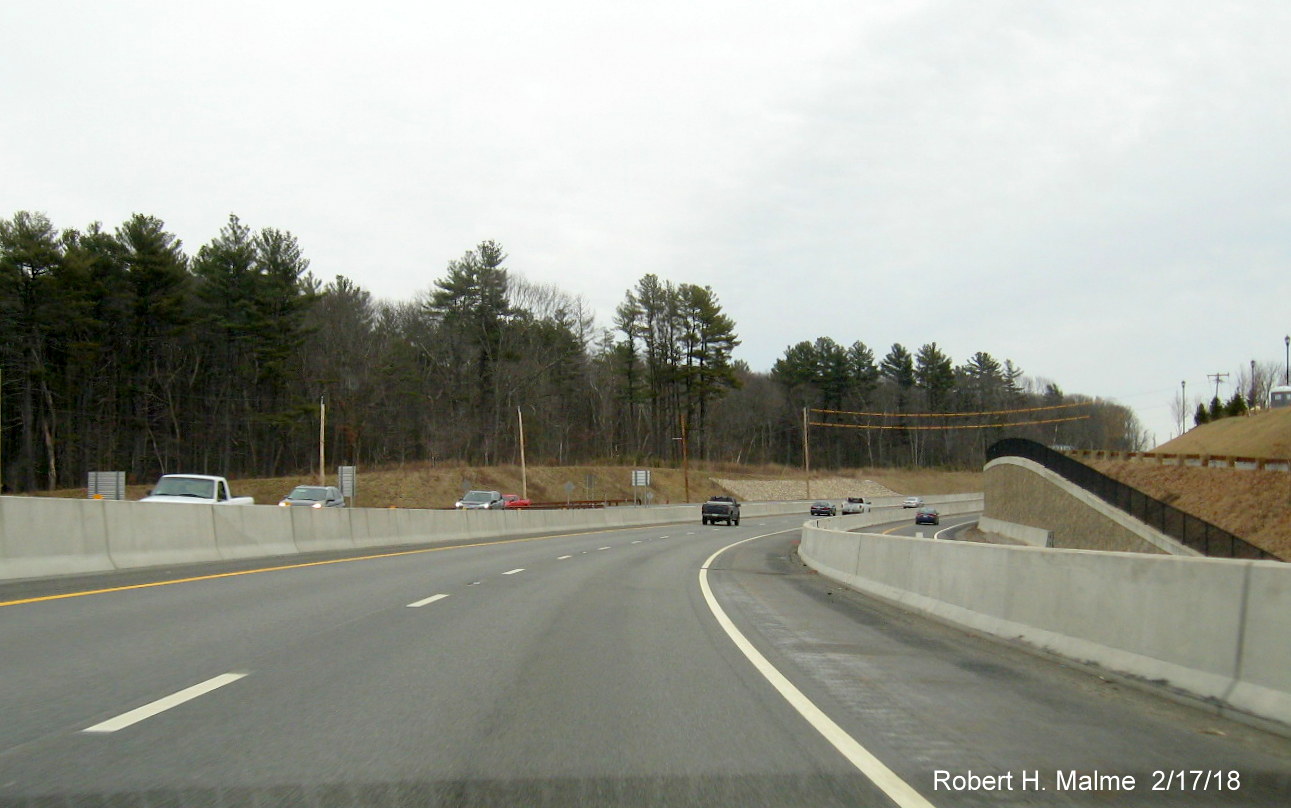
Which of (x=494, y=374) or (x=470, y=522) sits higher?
(x=494, y=374)

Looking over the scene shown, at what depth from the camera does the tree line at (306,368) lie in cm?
7131

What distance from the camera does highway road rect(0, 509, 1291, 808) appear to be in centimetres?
549

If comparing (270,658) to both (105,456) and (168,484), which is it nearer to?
(168,484)

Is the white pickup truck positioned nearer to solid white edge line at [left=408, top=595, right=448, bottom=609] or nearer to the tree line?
solid white edge line at [left=408, top=595, right=448, bottom=609]

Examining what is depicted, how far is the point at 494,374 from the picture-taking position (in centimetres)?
9438

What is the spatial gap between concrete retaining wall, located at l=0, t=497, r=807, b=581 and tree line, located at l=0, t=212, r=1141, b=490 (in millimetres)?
36494

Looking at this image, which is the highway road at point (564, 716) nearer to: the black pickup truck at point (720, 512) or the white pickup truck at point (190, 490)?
the white pickup truck at point (190, 490)

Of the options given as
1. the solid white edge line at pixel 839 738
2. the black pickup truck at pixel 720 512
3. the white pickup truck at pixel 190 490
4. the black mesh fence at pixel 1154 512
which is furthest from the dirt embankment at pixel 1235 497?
the solid white edge line at pixel 839 738

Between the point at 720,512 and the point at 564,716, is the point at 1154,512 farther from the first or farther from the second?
the point at 564,716

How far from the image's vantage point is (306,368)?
88750 millimetres

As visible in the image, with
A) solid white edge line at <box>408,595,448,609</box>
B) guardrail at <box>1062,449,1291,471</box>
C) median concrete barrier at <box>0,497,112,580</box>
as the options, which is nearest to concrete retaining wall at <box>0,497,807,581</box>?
median concrete barrier at <box>0,497,112,580</box>

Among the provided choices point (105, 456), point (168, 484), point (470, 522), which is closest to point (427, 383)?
point (105, 456)

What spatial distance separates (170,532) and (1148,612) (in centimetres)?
1790

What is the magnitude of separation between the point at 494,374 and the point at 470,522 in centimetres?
5413
